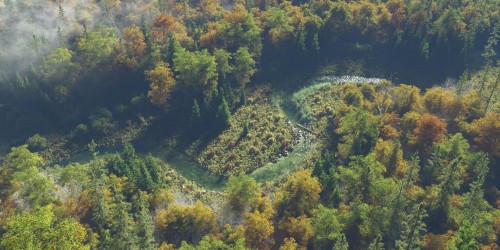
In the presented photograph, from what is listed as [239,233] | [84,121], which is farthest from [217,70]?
[239,233]

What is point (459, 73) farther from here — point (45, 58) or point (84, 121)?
point (45, 58)

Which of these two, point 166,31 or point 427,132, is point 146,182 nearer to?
point 166,31

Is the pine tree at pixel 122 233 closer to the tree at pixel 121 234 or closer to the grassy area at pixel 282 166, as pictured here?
the tree at pixel 121 234

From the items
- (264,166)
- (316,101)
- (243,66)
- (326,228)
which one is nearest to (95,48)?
(243,66)

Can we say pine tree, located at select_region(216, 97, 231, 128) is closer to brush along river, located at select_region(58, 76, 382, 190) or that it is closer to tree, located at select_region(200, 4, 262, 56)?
brush along river, located at select_region(58, 76, 382, 190)

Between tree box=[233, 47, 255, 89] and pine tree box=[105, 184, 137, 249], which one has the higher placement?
tree box=[233, 47, 255, 89]

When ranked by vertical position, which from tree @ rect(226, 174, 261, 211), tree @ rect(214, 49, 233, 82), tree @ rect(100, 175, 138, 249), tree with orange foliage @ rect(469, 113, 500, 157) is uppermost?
tree with orange foliage @ rect(469, 113, 500, 157)

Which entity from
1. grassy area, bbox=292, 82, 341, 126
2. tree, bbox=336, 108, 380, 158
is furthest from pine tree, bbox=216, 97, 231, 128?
tree, bbox=336, 108, 380, 158

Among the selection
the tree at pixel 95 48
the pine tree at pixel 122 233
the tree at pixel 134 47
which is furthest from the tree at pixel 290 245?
the tree at pixel 95 48
